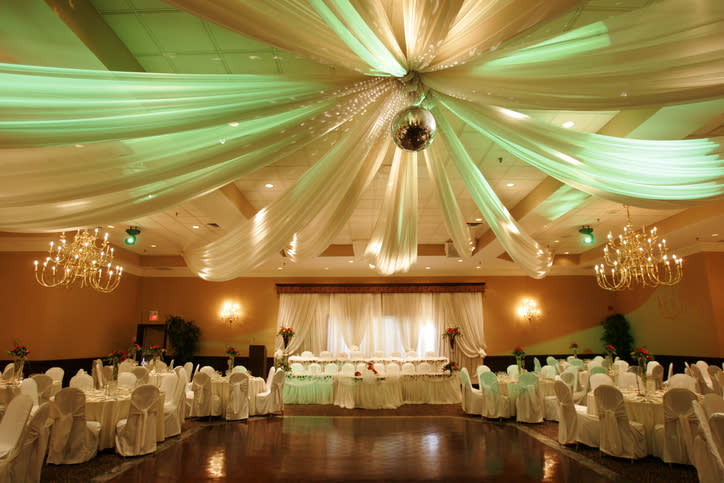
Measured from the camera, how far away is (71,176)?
203 centimetres

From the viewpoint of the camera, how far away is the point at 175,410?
6.21 metres

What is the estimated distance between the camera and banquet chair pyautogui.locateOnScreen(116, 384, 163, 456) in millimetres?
5141

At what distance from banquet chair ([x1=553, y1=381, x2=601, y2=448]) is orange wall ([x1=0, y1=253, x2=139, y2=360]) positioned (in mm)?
9981

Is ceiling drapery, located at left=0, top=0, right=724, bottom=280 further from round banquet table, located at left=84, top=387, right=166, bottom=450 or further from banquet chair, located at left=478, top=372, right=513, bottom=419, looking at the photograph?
banquet chair, located at left=478, top=372, right=513, bottom=419

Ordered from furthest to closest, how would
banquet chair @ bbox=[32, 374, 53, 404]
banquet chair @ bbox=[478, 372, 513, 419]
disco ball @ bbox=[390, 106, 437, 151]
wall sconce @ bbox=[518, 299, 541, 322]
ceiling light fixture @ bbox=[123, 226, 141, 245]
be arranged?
wall sconce @ bbox=[518, 299, 541, 322] → ceiling light fixture @ bbox=[123, 226, 141, 245] → banquet chair @ bbox=[478, 372, 513, 419] → banquet chair @ bbox=[32, 374, 53, 404] → disco ball @ bbox=[390, 106, 437, 151]

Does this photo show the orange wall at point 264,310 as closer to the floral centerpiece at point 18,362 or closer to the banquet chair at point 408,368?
the floral centerpiece at point 18,362

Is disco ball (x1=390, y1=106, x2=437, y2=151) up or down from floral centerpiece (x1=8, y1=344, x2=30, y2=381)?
up

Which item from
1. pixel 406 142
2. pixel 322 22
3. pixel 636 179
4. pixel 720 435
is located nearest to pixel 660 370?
pixel 720 435

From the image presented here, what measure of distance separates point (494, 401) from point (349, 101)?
6960 mm

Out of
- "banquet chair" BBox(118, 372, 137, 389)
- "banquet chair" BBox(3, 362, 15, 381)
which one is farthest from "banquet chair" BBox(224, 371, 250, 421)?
"banquet chair" BBox(3, 362, 15, 381)

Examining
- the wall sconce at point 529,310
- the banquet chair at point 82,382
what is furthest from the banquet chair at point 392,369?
the banquet chair at point 82,382

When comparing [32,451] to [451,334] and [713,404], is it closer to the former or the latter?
[713,404]

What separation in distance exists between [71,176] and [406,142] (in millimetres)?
1756

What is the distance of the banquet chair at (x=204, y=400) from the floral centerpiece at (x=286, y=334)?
3540 millimetres
